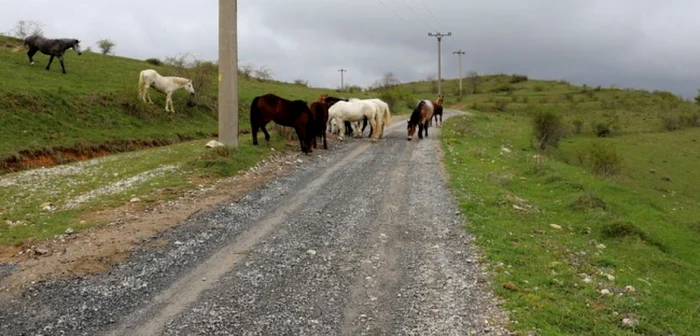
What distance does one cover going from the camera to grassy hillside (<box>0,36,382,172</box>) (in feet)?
56.5

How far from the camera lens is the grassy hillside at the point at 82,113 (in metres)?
17.2

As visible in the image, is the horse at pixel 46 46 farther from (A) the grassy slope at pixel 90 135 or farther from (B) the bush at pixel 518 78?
(B) the bush at pixel 518 78

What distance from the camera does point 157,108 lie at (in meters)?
24.1

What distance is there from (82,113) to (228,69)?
8.55 m

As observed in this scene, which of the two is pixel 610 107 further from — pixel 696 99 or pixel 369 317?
pixel 369 317

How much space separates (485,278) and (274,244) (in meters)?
2.86

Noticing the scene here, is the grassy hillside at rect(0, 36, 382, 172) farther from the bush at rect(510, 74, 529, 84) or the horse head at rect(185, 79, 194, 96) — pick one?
the bush at rect(510, 74, 529, 84)

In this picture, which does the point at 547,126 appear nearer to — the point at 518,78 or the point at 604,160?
the point at 604,160

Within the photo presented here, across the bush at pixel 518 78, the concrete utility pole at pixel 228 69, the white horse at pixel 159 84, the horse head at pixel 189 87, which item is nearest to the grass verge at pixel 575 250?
the concrete utility pole at pixel 228 69

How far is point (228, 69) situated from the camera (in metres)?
15.1

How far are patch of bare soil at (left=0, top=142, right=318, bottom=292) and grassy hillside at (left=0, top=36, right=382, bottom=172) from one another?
8341 millimetres

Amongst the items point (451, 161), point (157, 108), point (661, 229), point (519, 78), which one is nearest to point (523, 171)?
point (451, 161)

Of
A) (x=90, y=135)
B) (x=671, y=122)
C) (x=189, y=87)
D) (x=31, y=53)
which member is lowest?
(x=90, y=135)

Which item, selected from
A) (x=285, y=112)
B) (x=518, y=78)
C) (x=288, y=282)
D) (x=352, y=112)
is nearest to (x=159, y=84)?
(x=352, y=112)
